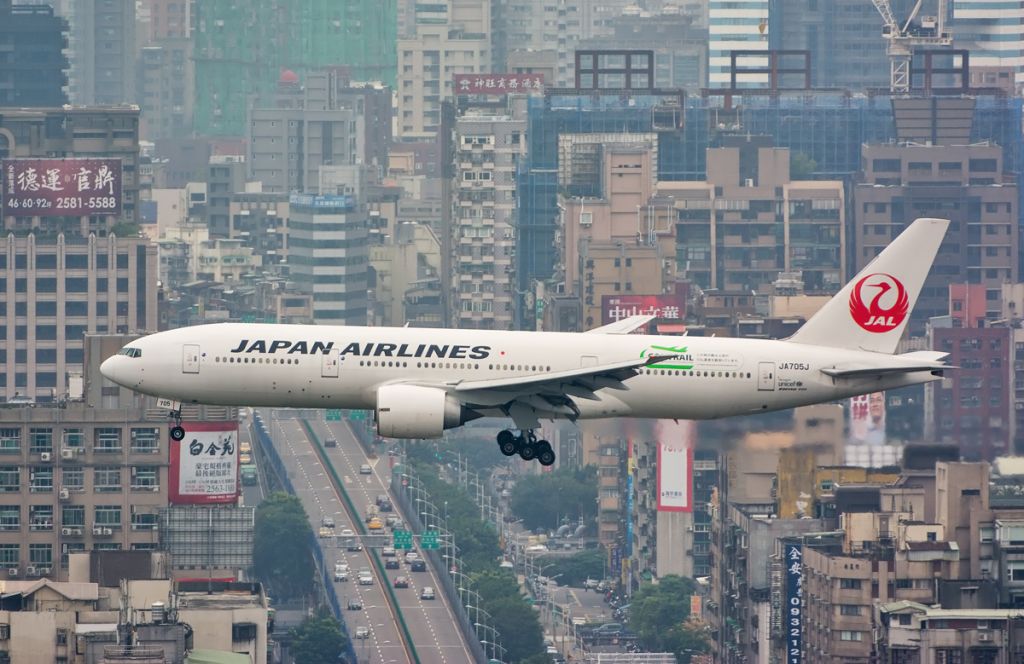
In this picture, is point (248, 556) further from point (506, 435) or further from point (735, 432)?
point (506, 435)

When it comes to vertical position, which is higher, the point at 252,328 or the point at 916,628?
the point at 252,328

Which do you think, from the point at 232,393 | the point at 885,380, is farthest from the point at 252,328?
the point at 885,380

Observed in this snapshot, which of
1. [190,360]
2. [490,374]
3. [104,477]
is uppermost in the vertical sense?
[190,360]

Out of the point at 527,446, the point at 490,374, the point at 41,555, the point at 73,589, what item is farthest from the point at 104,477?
the point at 490,374

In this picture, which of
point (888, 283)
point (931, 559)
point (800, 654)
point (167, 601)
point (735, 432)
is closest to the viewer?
point (888, 283)

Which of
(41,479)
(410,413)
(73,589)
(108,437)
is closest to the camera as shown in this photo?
(410,413)

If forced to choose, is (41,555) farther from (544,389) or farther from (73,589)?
(544,389)

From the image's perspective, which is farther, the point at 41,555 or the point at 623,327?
the point at 41,555

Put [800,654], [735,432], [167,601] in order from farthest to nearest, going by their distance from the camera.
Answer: [800,654], [167,601], [735,432]
